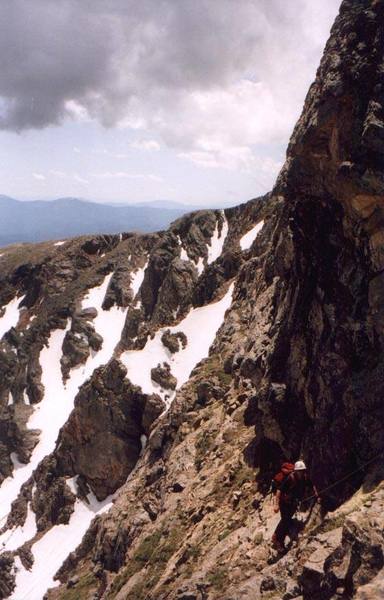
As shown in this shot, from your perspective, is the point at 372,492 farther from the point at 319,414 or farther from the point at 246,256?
the point at 246,256

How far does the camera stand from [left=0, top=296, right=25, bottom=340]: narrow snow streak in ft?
322

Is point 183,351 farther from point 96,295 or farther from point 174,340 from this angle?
point 96,295

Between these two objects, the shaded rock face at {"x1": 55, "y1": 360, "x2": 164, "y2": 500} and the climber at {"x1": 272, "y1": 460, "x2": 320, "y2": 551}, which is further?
the shaded rock face at {"x1": 55, "y1": 360, "x2": 164, "y2": 500}

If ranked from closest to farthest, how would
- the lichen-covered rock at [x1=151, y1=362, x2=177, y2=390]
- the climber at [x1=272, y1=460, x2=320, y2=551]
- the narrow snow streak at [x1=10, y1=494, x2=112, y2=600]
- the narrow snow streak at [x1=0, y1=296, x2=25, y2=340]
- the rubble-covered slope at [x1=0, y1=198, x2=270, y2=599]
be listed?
the climber at [x1=272, y1=460, x2=320, y2=551] < the narrow snow streak at [x1=10, y1=494, x2=112, y2=600] < the rubble-covered slope at [x1=0, y1=198, x2=270, y2=599] < the lichen-covered rock at [x1=151, y1=362, x2=177, y2=390] < the narrow snow streak at [x1=0, y1=296, x2=25, y2=340]

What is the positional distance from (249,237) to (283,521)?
54.9 metres

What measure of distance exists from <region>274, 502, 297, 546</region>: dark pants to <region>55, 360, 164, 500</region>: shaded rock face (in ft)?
96.9

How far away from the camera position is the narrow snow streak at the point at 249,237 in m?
63.5

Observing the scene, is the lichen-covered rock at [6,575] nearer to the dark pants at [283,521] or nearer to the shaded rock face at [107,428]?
the shaded rock face at [107,428]

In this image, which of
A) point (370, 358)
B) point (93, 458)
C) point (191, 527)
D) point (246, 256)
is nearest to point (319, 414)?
point (370, 358)

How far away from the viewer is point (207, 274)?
2281 inches

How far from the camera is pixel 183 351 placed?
167ft

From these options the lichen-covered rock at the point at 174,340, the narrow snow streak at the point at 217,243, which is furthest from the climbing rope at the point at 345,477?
the narrow snow streak at the point at 217,243

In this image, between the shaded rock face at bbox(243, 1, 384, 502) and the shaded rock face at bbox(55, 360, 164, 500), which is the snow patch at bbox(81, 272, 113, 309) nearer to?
the shaded rock face at bbox(55, 360, 164, 500)

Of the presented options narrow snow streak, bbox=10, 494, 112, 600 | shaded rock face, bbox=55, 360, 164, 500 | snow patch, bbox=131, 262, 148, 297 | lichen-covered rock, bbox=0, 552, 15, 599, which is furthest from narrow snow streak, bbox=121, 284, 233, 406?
snow patch, bbox=131, 262, 148, 297
